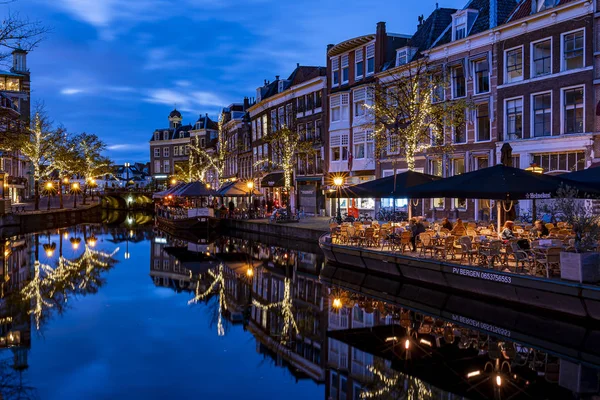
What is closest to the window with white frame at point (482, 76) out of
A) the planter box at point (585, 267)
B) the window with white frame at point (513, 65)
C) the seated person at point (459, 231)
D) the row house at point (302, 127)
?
the window with white frame at point (513, 65)

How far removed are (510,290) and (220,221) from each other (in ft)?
116

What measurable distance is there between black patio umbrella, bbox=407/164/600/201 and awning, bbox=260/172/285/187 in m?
34.8

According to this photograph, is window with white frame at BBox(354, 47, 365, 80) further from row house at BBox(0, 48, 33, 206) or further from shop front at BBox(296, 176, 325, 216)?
row house at BBox(0, 48, 33, 206)

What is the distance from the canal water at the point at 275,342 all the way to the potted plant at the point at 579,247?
125 centimetres

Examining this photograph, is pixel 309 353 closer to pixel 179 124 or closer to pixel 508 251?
pixel 508 251

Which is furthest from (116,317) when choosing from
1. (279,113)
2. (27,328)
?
(279,113)

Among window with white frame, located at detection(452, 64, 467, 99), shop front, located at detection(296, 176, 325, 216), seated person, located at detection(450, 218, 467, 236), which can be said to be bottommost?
seated person, located at detection(450, 218, 467, 236)

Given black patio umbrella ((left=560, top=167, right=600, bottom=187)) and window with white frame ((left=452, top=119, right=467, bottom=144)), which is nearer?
black patio umbrella ((left=560, top=167, right=600, bottom=187))

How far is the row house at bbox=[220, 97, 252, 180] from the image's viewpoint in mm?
71875

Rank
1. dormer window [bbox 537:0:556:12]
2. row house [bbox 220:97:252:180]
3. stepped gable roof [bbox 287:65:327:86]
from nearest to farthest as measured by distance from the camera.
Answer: dormer window [bbox 537:0:556:12] → stepped gable roof [bbox 287:65:327:86] → row house [bbox 220:97:252:180]

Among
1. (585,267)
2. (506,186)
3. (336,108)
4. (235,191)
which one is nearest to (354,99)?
(336,108)

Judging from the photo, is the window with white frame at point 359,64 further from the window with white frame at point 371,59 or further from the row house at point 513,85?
the row house at point 513,85

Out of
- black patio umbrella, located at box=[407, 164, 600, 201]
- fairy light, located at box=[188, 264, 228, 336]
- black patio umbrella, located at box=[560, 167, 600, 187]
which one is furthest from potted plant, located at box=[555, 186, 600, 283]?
fairy light, located at box=[188, 264, 228, 336]

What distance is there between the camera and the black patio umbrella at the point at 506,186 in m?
16.1
